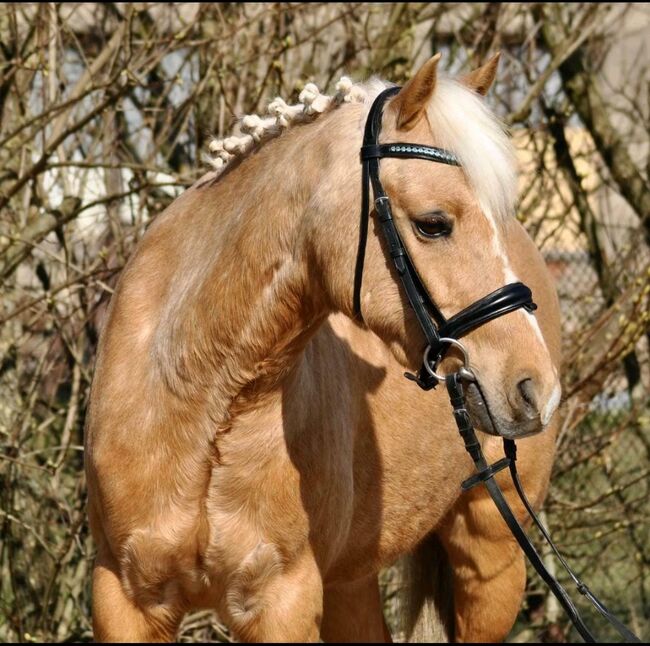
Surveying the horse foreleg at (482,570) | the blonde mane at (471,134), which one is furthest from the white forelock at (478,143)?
the horse foreleg at (482,570)

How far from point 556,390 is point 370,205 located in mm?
608

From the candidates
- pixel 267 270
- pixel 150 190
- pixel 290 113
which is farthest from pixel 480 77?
pixel 150 190

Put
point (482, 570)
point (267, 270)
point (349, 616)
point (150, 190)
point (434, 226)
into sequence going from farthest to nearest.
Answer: point (150, 190) → point (482, 570) → point (349, 616) → point (267, 270) → point (434, 226)

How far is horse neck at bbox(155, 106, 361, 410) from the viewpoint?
2678 millimetres

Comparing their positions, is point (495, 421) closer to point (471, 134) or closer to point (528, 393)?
point (528, 393)

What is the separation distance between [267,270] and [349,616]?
5.84 ft

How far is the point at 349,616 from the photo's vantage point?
4.04 m

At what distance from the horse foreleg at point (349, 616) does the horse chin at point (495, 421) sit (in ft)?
5.53

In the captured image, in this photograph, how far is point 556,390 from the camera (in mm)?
2422

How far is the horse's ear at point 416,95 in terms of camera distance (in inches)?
98.4

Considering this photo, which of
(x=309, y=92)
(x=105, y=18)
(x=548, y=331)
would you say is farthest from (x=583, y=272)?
(x=309, y=92)

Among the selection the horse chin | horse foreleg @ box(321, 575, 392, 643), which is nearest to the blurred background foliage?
horse foreleg @ box(321, 575, 392, 643)

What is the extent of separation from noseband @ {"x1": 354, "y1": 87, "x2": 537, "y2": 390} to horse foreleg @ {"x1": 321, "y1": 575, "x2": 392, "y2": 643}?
1.70 m

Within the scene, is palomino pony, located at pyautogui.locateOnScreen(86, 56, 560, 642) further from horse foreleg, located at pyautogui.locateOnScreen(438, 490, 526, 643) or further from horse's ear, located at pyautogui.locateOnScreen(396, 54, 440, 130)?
horse foreleg, located at pyautogui.locateOnScreen(438, 490, 526, 643)
